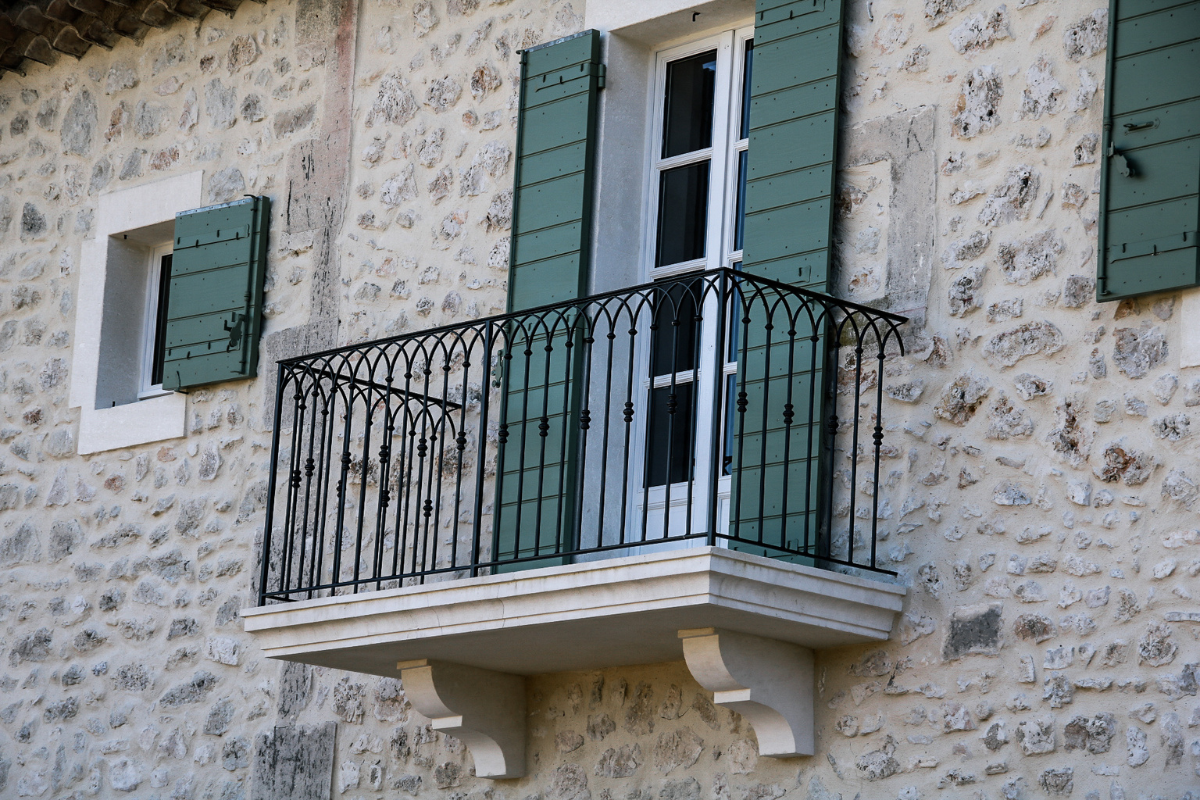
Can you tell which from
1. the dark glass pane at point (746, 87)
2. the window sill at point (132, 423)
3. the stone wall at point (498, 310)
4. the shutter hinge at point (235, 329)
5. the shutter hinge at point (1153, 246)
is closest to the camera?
the shutter hinge at point (1153, 246)

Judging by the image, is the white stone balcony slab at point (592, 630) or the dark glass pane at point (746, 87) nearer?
the white stone balcony slab at point (592, 630)

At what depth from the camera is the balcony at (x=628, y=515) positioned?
5316mm

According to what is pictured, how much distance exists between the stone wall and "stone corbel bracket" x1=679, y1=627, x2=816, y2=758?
90 millimetres

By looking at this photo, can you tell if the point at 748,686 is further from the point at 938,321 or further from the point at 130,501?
the point at 130,501

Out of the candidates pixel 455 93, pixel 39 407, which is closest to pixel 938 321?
pixel 455 93

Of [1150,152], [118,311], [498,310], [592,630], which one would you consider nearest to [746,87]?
[498,310]

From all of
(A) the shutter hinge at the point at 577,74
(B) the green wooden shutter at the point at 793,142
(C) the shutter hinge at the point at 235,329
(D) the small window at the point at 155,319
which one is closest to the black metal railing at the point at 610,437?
(B) the green wooden shutter at the point at 793,142

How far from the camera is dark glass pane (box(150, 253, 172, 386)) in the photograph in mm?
8164

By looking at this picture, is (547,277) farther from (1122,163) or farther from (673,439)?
(1122,163)

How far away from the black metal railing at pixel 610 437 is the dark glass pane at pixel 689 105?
610mm

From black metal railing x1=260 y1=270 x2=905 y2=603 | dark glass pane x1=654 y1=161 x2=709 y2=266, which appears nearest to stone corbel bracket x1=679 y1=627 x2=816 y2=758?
black metal railing x1=260 y1=270 x2=905 y2=603

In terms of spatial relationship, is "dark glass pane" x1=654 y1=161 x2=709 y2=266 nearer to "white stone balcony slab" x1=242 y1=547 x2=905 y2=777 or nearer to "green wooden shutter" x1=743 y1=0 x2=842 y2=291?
Answer: "green wooden shutter" x1=743 y1=0 x2=842 y2=291

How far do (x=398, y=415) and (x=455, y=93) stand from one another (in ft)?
4.39

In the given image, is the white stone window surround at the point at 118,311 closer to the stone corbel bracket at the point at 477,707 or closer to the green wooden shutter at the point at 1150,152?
the stone corbel bracket at the point at 477,707
